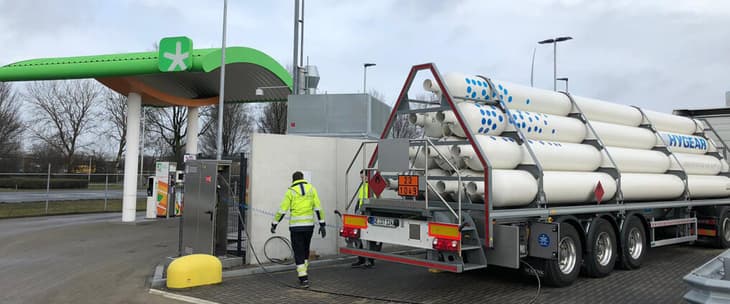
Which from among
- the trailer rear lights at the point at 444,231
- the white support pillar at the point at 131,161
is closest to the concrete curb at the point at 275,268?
the trailer rear lights at the point at 444,231

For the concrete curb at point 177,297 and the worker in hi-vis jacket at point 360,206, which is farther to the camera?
the worker in hi-vis jacket at point 360,206

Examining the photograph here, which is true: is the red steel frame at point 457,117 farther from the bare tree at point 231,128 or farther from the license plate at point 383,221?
the bare tree at point 231,128

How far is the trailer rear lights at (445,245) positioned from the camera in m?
6.75

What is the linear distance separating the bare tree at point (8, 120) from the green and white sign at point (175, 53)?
1440 inches

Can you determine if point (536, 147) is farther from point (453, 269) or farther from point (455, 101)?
point (453, 269)

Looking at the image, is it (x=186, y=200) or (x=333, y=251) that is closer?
(x=186, y=200)

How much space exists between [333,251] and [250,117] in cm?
3696

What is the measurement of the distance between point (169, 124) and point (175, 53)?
3225cm

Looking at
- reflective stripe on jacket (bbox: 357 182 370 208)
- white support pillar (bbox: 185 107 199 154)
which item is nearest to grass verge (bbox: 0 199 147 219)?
white support pillar (bbox: 185 107 199 154)

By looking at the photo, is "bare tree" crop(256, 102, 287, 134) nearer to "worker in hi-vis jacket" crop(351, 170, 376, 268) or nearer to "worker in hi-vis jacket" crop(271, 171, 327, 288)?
"worker in hi-vis jacket" crop(351, 170, 376, 268)

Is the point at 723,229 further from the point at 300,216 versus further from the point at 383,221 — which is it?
the point at 300,216

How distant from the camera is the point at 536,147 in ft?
26.4

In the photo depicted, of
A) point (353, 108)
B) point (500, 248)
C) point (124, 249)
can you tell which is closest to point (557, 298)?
point (500, 248)

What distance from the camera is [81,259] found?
10227mm
